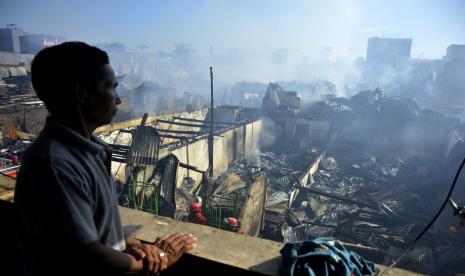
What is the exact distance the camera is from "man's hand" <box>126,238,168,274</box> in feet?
5.91

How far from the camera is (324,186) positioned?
19.8 metres

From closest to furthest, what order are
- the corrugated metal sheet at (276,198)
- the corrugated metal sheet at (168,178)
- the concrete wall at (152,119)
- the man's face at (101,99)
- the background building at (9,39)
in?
1. the man's face at (101,99)
2. the corrugated metal sheet at (168,178)
3. the corrugated metal sheet at (276,198)
4. the concrete wall at (152,119)
5. the background building at (9,39)

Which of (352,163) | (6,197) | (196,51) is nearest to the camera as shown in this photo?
(6,197)

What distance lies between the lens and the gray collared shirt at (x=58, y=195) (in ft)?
4.31

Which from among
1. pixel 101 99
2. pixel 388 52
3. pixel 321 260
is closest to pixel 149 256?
pixel 101 99

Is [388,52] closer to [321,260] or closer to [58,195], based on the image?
[321,260]

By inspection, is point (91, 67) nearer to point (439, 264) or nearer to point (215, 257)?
point (215, 257)

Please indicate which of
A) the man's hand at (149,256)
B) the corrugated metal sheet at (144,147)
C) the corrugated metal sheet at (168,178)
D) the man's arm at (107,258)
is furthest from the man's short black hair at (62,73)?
the corrugated metal sheet at (144,147)

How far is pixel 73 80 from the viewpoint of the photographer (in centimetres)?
151

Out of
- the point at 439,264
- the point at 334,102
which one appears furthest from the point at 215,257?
the point at 334,102

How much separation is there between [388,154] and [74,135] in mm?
29197

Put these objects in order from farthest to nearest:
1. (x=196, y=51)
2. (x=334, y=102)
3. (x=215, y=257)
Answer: (x=196, y=51)
(x=334, y=102)
(x=215, y=257)

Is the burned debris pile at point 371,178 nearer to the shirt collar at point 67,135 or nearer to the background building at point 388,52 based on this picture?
the shirt collar at point 67,135

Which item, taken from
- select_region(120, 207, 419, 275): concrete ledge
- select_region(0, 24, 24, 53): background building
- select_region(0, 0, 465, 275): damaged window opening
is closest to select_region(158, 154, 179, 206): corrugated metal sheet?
select_region(0, 0, 465, 275): damaged window opening
